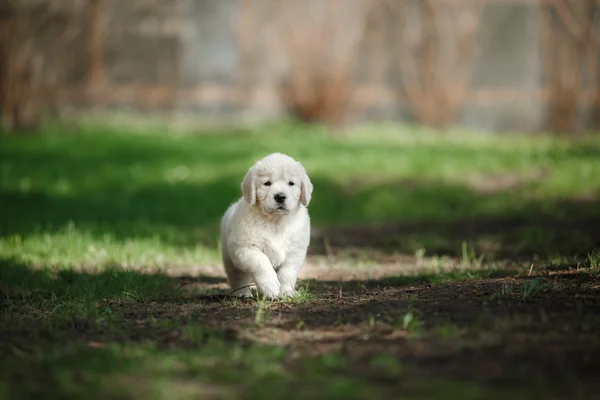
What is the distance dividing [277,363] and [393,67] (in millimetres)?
17044

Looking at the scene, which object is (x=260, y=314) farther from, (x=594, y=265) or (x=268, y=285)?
(x=594, y=265)

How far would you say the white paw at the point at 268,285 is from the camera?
5199 millimetres

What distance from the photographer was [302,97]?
674 inches

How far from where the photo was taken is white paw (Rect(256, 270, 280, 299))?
5199 mm

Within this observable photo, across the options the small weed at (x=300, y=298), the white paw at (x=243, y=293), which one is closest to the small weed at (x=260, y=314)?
the small weed at (x=300, y=298)

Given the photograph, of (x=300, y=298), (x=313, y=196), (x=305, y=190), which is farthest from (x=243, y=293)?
(x=313, y=196)

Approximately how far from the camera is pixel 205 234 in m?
9.00

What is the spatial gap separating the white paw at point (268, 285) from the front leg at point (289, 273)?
0.11m

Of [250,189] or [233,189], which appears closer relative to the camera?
[250,189]

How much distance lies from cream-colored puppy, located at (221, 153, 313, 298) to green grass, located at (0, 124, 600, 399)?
25cm

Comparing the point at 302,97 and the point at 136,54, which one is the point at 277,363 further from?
the point at 136,54

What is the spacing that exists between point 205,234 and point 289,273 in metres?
3.67

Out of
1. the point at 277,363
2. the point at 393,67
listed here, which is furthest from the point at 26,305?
the point at 393,67

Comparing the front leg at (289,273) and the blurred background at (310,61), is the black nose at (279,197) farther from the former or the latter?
the blurred background at (310,61)
